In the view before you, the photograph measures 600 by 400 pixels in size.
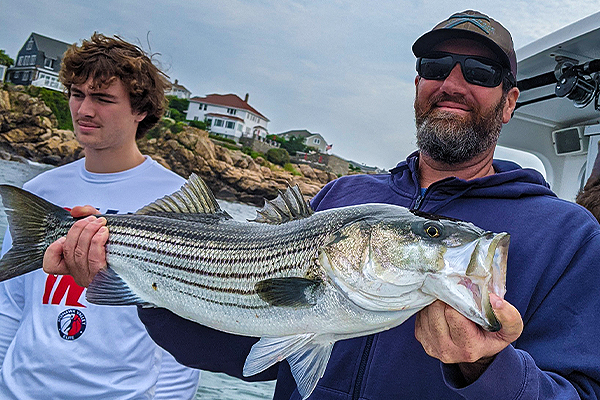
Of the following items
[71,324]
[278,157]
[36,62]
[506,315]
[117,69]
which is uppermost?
[36,62]

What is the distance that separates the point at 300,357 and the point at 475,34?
199cm

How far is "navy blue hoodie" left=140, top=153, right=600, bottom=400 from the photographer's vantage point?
75.0 inches

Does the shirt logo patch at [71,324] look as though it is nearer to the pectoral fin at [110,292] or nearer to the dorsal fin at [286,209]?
the pectoral fin at [110,292]

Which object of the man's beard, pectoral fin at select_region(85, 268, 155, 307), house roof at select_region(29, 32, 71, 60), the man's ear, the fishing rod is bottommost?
pectoral fin at select_region(85, 268, 155, 307)

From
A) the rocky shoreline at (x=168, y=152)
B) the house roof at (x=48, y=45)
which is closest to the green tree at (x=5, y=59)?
the house roof at (x=48, y=45)

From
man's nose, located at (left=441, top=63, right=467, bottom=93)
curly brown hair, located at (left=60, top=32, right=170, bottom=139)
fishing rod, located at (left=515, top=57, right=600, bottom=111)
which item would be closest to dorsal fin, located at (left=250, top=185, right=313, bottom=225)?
man's nose, located at (left=441, top=63, right=467, bottom=93)

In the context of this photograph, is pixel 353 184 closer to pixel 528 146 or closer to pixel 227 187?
pixel 528 146

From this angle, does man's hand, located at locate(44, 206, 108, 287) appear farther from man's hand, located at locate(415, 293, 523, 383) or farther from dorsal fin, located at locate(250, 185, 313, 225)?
man's hand, located at locate(415, 293, 523, 383)

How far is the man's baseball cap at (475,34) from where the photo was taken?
2.88 meters

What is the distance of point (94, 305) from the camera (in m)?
3.40

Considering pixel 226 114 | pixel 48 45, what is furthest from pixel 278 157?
pixel 48 45

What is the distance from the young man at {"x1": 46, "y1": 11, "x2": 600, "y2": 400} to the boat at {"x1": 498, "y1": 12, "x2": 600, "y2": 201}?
2168mm

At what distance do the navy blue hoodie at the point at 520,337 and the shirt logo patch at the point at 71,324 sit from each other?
99cm

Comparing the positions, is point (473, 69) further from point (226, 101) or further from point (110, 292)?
point (226, 101)
